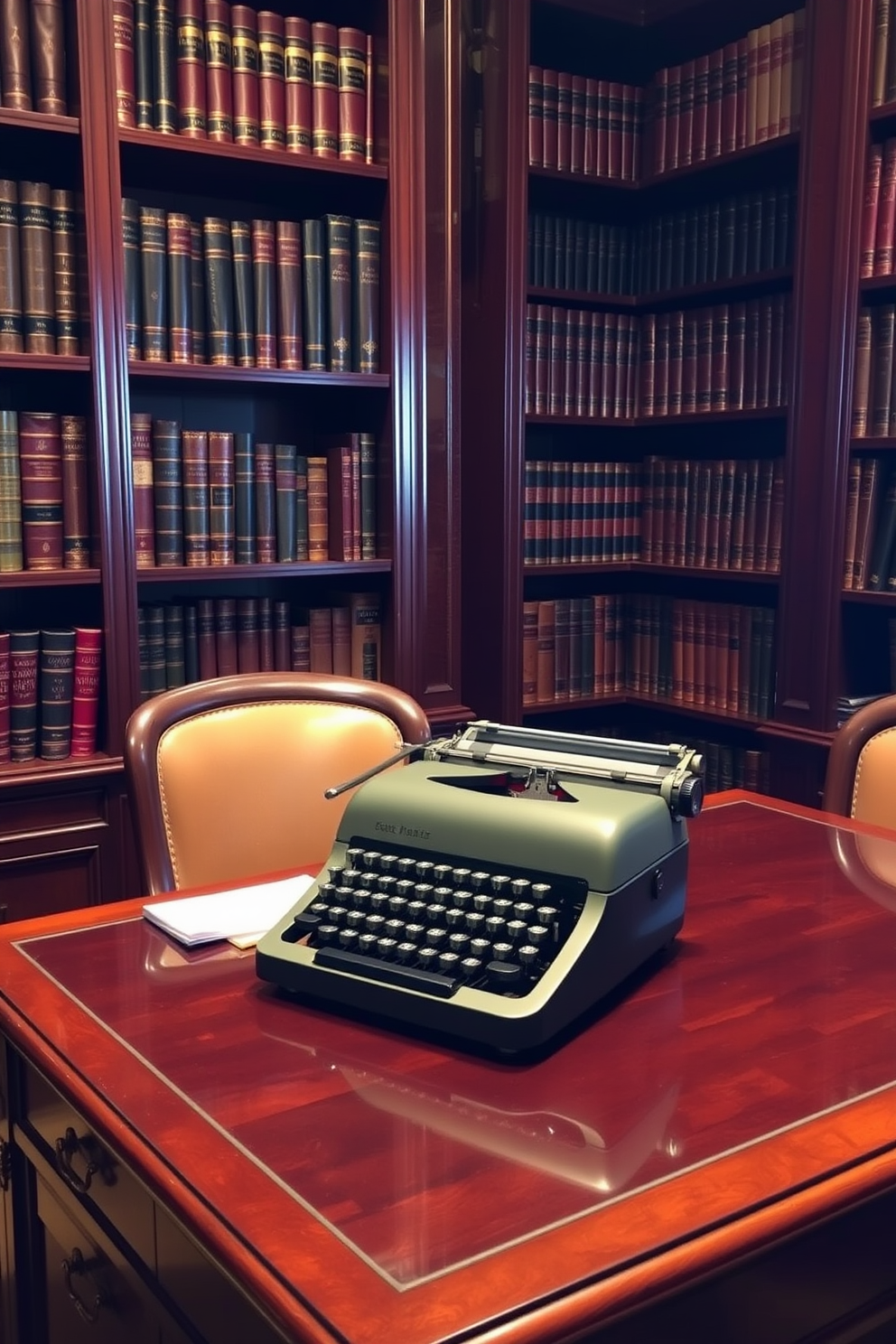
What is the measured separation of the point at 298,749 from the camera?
1748mm

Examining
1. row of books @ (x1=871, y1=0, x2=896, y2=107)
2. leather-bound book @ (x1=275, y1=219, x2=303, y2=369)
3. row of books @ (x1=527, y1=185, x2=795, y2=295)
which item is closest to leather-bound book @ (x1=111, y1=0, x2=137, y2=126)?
leather-bound book @ (x1=275, y1=219, x2=303, y2=369)

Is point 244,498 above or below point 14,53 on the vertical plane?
below

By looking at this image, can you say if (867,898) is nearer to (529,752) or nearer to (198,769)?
(529,752)

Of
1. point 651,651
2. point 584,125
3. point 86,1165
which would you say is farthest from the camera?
point 651,651

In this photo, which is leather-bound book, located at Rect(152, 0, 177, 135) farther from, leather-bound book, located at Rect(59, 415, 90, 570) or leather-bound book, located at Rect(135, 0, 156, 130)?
leather-bound book, located at Rect(59, 415, 90, 570)

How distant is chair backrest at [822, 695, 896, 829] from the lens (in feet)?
5.83

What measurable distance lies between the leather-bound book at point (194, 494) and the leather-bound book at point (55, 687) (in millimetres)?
297

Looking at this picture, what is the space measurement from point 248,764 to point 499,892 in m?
0.72

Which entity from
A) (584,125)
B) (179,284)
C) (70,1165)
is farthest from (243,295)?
(70,1165)

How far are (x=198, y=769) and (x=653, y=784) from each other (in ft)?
2.44

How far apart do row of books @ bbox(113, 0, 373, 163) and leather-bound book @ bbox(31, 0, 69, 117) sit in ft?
0.33

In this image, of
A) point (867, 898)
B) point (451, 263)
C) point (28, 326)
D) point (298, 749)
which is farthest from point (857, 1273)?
point (451, 263)

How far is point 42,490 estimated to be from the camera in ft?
7.71

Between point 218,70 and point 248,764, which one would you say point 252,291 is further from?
point 248,764
